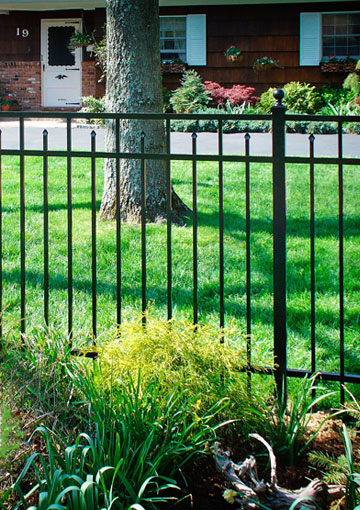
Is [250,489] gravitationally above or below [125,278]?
below

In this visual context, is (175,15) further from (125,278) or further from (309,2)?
(125,278)

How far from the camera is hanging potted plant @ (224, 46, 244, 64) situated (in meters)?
17.1

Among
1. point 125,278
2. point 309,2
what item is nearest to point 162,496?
point 125,278

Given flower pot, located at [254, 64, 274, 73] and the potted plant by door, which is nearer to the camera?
flower pot, located at [254, 64, 274, 73]

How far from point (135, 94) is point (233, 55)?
11.6 m

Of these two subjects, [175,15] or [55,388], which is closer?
[55,388]

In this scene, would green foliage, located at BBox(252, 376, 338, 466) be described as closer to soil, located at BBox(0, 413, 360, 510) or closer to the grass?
soil, located at BBox(0, 413, 360, 510)

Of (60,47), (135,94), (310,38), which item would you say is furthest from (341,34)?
(135,94)

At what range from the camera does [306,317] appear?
421cm

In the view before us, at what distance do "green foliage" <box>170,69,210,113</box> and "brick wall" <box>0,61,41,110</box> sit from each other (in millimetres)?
5779

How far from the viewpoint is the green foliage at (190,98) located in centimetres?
1474

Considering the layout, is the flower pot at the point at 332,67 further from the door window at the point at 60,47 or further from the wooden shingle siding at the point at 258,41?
the door window at the point at 60,47

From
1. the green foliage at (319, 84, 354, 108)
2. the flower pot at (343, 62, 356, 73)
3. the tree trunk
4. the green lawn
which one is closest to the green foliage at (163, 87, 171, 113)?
the green foliage at (319, 84, 354, 108)

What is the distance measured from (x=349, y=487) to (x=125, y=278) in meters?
2.88
